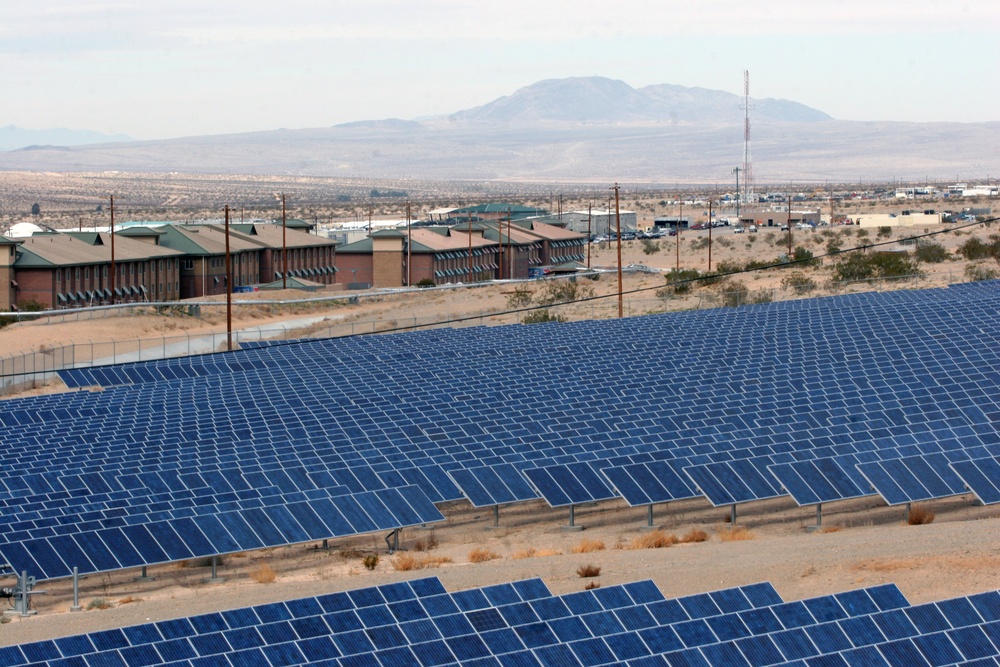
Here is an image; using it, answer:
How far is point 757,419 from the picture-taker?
3009cm

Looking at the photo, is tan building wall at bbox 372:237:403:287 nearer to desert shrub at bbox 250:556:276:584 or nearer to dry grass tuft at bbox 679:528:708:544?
dry grass tuft at bbox 679:528:708:544

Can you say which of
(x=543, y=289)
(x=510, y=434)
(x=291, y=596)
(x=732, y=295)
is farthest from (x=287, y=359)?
(x=543, y=289)

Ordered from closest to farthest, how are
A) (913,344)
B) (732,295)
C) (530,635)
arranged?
(530,635) → (913,344) → (732,295)

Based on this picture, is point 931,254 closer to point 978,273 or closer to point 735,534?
point 978,273

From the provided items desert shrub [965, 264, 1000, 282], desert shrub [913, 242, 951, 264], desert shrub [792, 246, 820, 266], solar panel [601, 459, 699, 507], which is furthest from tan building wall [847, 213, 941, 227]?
solar panel [601, 459, 699, 507]

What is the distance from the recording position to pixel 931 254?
83812 millimetres

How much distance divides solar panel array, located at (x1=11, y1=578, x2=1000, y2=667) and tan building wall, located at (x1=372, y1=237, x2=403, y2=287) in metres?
72.0

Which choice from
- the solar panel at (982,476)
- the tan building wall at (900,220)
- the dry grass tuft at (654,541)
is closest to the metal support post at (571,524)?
the dry grass tuft at (654,541)

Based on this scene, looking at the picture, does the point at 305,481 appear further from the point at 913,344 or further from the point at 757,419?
the point at 913,344

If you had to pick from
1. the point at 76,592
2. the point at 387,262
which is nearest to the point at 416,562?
the point at 76,592

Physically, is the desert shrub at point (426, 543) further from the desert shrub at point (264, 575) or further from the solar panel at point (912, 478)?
the solar panel at point (912, 478)

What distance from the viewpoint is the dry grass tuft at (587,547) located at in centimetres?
2403

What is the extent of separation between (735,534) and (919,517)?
3723 mm

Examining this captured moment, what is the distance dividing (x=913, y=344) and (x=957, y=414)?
26.9 feet
